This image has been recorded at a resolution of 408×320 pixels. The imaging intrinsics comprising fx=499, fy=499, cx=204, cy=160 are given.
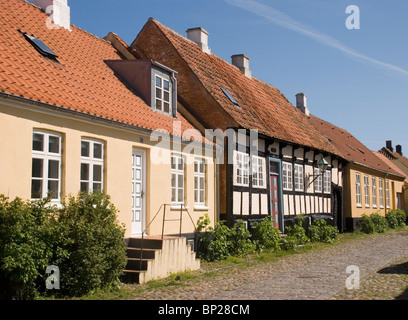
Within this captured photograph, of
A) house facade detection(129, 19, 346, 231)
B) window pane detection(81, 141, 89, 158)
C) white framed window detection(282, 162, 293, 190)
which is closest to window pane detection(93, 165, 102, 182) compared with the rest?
window pane detection(81, 141, 89, 158)

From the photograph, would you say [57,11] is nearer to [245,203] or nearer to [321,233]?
[245,203]

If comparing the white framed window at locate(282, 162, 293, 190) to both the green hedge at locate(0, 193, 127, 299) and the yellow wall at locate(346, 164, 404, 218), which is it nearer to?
the yellow wall at locate(346, 164, 404, 218)

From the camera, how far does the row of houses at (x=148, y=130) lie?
9094 millimetres

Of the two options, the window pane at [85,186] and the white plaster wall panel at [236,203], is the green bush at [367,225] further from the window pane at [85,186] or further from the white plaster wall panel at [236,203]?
the window pane at [85,186]

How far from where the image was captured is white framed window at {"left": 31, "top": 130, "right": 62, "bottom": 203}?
8.84 m

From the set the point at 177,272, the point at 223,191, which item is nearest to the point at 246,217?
the point at 223,191

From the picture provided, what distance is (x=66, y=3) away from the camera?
1377cm

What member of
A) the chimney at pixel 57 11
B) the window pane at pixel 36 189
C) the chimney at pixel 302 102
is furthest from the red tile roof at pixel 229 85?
the window pane at pixel 36 189

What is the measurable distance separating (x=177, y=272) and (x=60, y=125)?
4.04 m

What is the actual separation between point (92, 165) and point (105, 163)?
0.36 meters

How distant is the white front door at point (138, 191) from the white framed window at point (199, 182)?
2.37 meters

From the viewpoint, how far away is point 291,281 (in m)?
9.69

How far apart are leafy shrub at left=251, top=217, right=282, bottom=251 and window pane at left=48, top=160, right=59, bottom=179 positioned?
7684 mm

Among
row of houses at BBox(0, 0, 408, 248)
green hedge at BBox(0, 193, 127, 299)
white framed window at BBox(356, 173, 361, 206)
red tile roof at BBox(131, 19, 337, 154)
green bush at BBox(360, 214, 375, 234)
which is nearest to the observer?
green hedge at BBox(0, 193, 127, 299)
